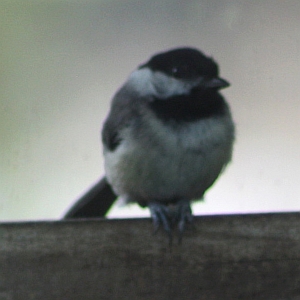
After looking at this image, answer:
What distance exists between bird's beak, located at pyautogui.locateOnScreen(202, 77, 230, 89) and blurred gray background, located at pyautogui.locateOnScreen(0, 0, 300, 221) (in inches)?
3.0

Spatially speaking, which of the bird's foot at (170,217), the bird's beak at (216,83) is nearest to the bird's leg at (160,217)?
the bird's foot at (170,217)

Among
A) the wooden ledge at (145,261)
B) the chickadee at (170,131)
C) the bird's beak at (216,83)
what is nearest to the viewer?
the wooden ledge at (145,261)

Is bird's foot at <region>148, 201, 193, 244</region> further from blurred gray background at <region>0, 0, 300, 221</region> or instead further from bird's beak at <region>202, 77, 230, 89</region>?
bird's beak at <region>202, 77, 230, 89</region>

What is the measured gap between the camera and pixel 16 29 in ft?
3.66

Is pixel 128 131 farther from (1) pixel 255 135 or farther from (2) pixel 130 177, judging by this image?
(1) pixel 255 135

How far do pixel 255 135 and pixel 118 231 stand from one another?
0.88 feet

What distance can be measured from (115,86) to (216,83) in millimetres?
251

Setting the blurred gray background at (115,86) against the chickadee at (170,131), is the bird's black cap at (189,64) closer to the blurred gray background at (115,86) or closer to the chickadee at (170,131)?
the chickadee at (170,131)

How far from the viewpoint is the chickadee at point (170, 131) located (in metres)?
1.29

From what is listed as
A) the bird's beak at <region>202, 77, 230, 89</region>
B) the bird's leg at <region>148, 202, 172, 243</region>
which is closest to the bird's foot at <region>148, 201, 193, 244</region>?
the bird's leg at <region>148, 202, 172, 243</region>

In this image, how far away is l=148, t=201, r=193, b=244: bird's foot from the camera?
1.00m

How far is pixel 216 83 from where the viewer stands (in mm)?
1222

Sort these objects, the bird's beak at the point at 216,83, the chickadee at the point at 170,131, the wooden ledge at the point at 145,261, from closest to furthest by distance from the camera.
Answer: the wooden ledge at the point at 145,261 → the bird's beak at the point at 216,83 → the chickadee at the point at 170,131

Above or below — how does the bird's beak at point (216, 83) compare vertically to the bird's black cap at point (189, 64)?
below
